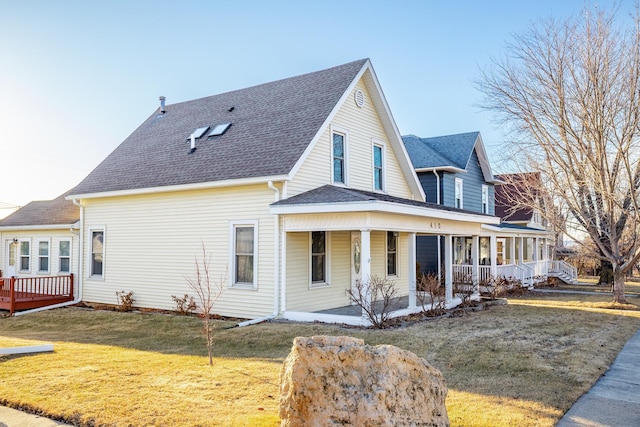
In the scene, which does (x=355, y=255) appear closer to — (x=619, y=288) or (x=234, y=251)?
(x=234, y=251)

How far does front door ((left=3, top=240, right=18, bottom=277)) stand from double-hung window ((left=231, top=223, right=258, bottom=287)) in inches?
459

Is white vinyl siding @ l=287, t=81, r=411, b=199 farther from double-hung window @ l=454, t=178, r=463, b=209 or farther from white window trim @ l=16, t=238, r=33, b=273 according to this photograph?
white window trim @ l=16, t=238, r=33, b=273

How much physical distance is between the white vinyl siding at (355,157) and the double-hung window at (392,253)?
1549 mm

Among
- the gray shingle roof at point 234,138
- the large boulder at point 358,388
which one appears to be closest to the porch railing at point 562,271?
the gray shingle roof at point 234,138

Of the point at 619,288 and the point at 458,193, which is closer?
the point at 619,288

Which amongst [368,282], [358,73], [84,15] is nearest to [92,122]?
[84,15]

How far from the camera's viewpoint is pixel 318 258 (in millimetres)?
13961

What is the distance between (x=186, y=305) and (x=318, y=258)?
13.1 feet

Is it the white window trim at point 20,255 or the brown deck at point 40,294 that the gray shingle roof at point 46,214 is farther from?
the brown deck at point 40,294

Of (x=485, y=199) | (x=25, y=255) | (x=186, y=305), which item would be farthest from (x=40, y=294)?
(x=485, y=199)

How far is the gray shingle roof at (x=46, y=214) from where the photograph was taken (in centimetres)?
1827

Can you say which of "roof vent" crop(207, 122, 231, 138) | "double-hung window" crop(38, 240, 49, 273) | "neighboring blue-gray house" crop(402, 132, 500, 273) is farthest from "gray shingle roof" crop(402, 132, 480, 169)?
"double-hung window" crop(38, 240, 49, 273)

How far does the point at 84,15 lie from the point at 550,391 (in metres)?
14.5

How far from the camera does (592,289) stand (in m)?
24.8
